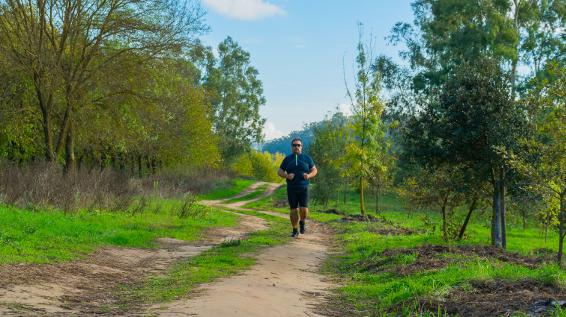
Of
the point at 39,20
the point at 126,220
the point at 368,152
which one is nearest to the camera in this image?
the point at 126,220

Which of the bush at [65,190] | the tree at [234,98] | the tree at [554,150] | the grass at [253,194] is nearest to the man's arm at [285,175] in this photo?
the tree at [554,150]

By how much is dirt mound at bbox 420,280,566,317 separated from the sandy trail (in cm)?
156

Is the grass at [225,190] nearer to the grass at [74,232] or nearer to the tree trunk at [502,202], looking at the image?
the grass at [74,232]

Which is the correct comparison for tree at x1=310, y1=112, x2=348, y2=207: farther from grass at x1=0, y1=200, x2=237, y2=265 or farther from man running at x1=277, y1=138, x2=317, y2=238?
man running at x1=277, y1=138, x2=317, y2=238

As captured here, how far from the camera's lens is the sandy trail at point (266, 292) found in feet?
19.6

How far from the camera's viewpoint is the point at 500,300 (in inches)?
253

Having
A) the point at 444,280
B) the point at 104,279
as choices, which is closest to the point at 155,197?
the point at 104,279

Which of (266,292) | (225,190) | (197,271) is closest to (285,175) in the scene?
(197,271)

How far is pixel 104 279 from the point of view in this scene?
28.6 feet

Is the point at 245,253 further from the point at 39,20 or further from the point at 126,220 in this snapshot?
the point at 39,20

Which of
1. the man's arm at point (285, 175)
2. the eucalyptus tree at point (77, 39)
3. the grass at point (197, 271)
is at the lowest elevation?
the grass at point (197, 271)

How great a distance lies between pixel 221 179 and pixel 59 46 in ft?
159

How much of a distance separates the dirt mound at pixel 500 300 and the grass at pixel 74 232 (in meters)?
6.03

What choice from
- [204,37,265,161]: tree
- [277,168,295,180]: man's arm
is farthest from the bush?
[204,37,265,161]: tree
